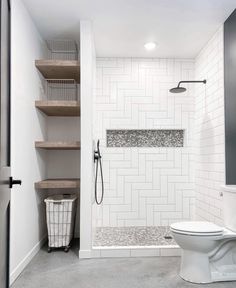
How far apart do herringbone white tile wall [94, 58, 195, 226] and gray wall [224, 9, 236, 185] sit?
1084 millimetres

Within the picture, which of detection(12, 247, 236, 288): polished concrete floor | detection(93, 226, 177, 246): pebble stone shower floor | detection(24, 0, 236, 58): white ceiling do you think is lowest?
detection(12, 247, 236, 288): polished concrete floor

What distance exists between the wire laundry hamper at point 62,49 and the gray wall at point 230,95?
1803 mm

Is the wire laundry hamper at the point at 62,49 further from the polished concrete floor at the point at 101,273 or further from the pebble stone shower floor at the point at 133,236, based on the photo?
the polished concrete floor at the point at 101,273

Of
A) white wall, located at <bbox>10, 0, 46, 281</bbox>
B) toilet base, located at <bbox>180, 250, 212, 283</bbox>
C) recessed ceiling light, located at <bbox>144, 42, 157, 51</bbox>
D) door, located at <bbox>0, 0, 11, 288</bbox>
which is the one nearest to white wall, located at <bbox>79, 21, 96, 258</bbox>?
white wall, located at <bbox>10, 0, 46, 281</bbox>

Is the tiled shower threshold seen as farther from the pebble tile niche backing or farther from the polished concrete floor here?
the pebble tile niche backing

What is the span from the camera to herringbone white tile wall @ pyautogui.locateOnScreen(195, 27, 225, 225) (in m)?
3.07

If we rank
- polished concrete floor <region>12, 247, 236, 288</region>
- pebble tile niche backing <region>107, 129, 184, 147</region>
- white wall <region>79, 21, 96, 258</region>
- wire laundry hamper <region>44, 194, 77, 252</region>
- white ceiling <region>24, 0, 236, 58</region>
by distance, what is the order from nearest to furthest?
polished concrete floor <region>12, 247, 236, 288</region> < white ceiling <region>24, 0, 236, 58</region> < white wall <region>79, 21, 96, 258</region> < wire laundry hamper <region>44, 194, 77, 252</region> < pebble tile niche backing <region>107, 129, 184, 147</region>

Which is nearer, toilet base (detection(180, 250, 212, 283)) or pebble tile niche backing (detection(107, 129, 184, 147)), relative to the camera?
toilet base (detection(180, 250, 212, 283))

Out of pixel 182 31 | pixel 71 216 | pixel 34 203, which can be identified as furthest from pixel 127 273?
pixel 182 31

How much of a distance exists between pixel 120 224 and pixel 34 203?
1385 mm

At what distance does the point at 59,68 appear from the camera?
125 inches

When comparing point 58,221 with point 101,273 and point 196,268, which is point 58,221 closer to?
point 101,273

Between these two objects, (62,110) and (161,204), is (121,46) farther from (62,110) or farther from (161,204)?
(161,204)

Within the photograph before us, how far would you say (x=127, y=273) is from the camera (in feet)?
8.13
